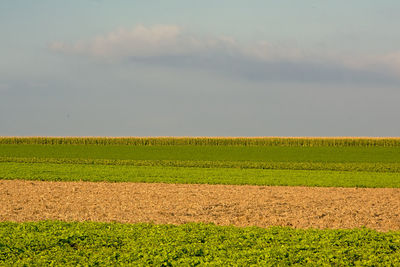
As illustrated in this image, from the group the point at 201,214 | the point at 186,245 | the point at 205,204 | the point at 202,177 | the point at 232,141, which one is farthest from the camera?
the point at 232,141

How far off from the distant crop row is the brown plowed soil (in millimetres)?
36526

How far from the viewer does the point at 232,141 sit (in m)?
63.8

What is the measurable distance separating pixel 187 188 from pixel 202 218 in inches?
316

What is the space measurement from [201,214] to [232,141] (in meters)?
45.3

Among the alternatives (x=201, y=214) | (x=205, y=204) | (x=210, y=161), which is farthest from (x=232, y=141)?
(x=201, y=214)

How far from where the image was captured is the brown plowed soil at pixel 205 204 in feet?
58.3

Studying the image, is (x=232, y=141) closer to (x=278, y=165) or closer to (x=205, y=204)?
(x=278, y=165)

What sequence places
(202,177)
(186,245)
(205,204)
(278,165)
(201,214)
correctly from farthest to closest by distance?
(278,165) → (202,177) → (205,204) → (201,214) → (186,245)

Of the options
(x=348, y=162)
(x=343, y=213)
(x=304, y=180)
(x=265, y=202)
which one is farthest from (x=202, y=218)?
(x=348, y=162)

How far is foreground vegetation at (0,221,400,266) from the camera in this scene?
10211mm

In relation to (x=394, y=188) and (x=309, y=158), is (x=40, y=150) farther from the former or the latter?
(x=394, y=188)

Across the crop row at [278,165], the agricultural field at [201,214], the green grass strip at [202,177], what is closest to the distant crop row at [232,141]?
the agricultural field at [201,214]

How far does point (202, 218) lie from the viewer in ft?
58.9

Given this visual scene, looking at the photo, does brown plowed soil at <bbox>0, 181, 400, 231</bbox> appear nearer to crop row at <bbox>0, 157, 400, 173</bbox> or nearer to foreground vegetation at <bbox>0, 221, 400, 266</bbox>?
foreground vegetation at <bbox>0, 221, 400, 266</bbox>
